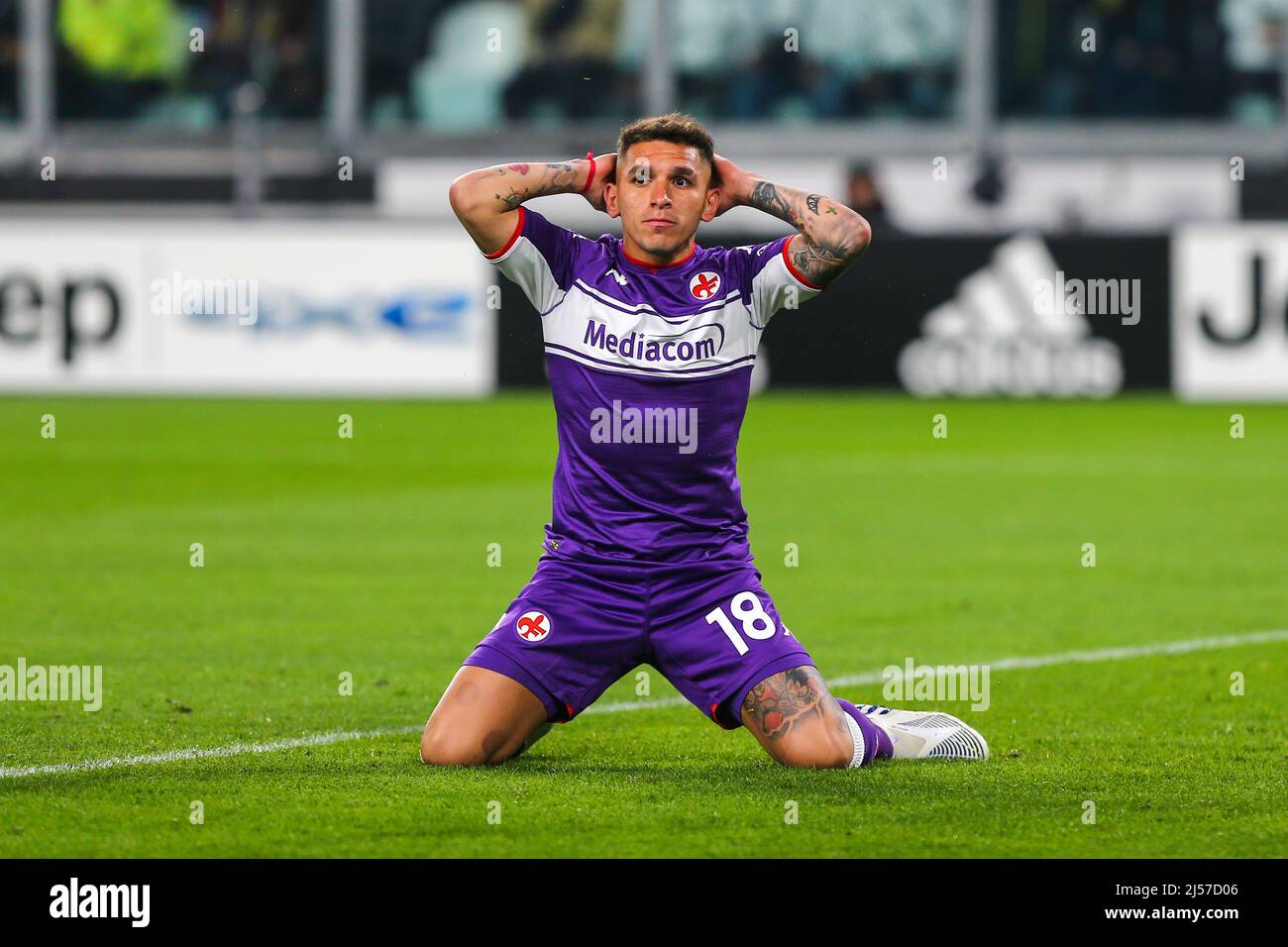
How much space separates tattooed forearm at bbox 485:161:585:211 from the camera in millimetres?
6301

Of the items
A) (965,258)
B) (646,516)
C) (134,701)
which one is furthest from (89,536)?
(965,258)

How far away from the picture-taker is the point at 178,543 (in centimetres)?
1177

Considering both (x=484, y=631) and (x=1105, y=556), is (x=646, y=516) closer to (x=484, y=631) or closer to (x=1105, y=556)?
(x=484, y=631)

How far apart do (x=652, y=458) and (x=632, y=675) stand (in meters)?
2.25

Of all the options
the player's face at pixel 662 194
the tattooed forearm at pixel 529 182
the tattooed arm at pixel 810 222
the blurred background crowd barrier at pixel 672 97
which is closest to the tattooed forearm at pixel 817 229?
the tattooed arm at pixel 810 222

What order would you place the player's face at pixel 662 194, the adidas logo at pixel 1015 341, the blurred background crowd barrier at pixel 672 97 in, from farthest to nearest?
the blurred background crowd barrier at pixel 672 97, the adidas logo at pixel 1015 341, the player's face at pixel 662 194

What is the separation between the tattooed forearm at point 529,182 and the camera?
630cm

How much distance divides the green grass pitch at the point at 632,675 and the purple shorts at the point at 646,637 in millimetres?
253

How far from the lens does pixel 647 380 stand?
250 inches
